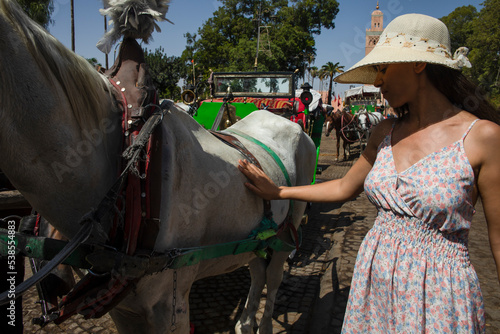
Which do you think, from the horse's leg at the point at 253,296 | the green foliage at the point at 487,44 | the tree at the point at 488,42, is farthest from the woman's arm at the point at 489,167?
the tree at the point at 488,42

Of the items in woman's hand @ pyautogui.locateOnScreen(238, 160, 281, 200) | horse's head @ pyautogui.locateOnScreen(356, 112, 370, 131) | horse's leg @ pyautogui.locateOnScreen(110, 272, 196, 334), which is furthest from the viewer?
horse's head @ pyautogui.locateOnScreen(356, 112, 370, 131)

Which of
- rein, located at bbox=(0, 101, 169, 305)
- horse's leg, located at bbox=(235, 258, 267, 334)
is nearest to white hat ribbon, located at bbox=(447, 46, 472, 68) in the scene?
rein, located at bbox=(0, 101, 169, 305)

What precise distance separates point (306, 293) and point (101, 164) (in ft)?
9.69

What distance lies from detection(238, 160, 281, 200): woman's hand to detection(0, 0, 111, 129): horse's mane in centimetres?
83

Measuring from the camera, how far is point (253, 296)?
2855mm

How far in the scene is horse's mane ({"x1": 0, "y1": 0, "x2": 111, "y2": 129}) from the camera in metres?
1.13

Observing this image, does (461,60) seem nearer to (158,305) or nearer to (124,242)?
(124,242)

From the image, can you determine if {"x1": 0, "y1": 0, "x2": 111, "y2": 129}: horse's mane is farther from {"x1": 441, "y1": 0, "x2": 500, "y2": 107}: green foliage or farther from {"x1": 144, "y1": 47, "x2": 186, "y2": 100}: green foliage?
{"x1": 441, "y1": 0, "x2": 500, "y2": 107}: green foliage

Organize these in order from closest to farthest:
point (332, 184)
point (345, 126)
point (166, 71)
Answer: point (332, 184)
point (345, 126)
point (166, 71)

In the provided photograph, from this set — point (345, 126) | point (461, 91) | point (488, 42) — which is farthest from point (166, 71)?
point (488, 42)

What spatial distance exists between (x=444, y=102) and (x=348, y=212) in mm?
5560

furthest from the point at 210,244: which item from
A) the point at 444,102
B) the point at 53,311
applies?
the point at 444,102

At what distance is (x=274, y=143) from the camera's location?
2887mm

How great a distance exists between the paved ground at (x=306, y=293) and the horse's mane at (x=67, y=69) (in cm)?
226
